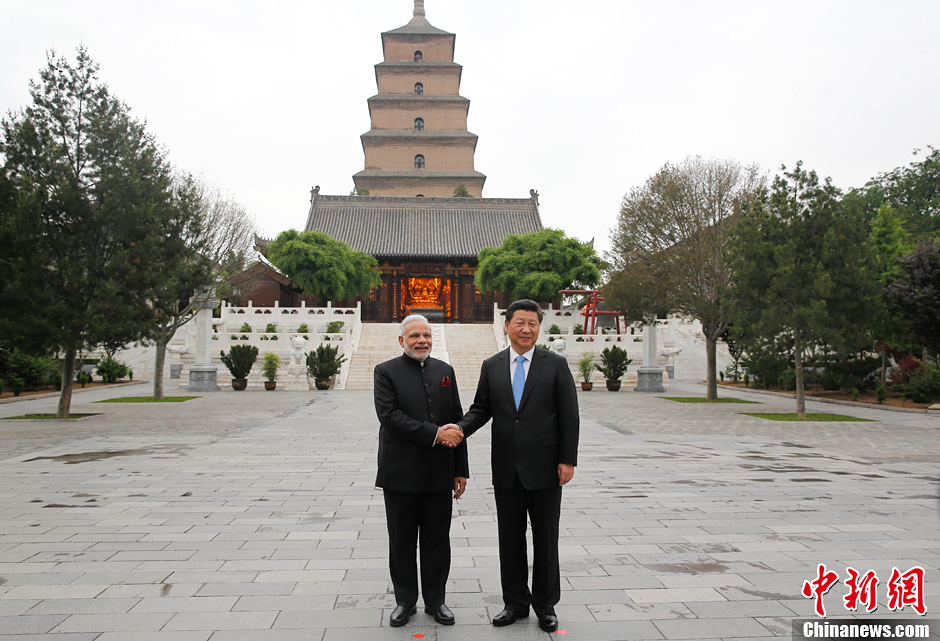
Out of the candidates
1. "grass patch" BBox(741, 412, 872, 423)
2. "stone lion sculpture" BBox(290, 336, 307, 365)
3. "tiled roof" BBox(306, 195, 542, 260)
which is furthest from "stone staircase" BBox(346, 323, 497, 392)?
"grass patch" BBox(741, 412, 872, 423)

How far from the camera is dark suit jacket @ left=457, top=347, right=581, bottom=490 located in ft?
10.5

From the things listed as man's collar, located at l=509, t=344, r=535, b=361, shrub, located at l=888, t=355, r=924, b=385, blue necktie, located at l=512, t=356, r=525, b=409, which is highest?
man's collar, located at l=509, t=344, r=535, b=361

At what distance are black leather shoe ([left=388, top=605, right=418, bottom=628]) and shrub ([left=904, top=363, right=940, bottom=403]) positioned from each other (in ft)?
53.4

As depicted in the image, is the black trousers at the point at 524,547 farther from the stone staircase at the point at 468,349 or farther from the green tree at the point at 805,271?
the stone staircase at the point at 468,349

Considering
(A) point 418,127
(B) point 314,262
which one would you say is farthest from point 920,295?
(A) point 418,127

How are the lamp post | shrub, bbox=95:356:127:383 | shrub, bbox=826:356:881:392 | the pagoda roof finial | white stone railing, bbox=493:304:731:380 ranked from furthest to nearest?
the pagoda roof finial < white stone railing, bbox=493:304:731:380 < shrub, bbox=95:356:127:383 < the lamp post < shrub, bbox=826:356:881:392

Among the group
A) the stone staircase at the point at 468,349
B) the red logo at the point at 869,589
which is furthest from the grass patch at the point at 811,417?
the red logo at the point at 869,589

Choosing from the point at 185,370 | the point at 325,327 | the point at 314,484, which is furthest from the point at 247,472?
the point at 325,327

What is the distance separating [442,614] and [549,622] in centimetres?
50

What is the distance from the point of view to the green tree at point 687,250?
56.5ft

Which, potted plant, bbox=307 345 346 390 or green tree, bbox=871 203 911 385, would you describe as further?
potted plant, bbox=307 345 346 390

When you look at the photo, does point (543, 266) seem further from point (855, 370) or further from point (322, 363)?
point (855, 370)

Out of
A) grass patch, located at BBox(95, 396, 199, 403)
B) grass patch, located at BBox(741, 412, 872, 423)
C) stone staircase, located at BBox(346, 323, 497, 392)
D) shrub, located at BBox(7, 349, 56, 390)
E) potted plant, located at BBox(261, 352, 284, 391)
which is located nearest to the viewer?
grass patch, located at BBox(741, 412, 872, 423)

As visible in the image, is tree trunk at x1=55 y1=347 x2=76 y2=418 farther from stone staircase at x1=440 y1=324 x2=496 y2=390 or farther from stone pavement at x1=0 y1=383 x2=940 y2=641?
stone staircase at x1=440 y1=324 x2=496 y2=390
